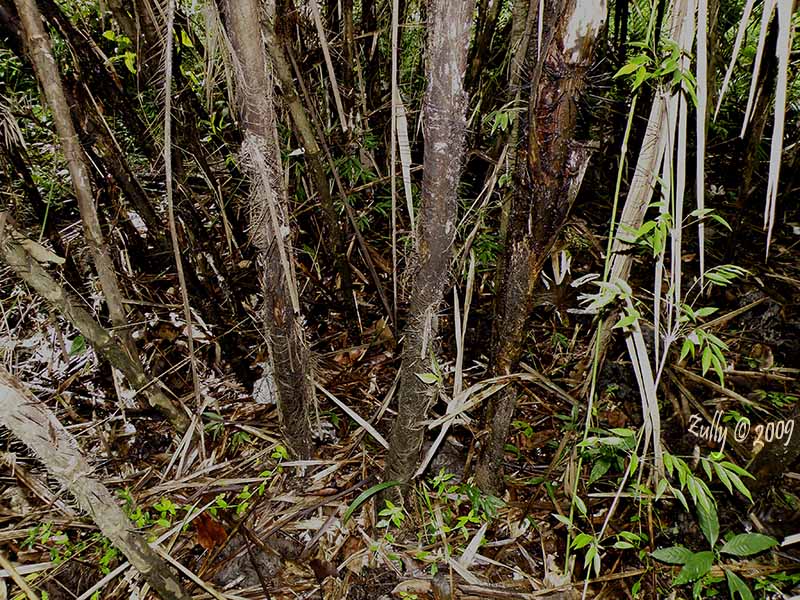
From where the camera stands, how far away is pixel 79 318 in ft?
3.23

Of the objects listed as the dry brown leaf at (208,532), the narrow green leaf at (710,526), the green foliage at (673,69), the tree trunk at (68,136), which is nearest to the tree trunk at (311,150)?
the tree trunk at (68,136)

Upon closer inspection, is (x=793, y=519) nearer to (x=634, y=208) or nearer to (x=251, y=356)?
(x=634, y=208)

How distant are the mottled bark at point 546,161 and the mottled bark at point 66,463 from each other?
0.72 m

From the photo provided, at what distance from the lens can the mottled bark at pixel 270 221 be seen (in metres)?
0.83

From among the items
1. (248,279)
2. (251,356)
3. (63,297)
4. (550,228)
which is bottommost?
(251,356)

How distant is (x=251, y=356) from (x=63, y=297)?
2.73 ft

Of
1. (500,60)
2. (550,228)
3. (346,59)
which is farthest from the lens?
(500,60)

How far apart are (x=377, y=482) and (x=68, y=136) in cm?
102

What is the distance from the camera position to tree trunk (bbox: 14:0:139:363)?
82 cm

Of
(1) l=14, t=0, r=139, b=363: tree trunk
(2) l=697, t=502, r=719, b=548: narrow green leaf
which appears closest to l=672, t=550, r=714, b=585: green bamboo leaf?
(2) l=697, t=502, r=719, b=548: narrow green leaf

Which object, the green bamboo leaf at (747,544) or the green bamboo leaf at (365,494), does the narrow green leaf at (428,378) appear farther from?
the green bamboo leaf at (747,544)

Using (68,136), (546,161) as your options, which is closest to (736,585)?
(546,161)

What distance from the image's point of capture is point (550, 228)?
2.69 feet

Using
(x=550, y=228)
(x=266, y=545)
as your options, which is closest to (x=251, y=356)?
(x=266, y=545)
